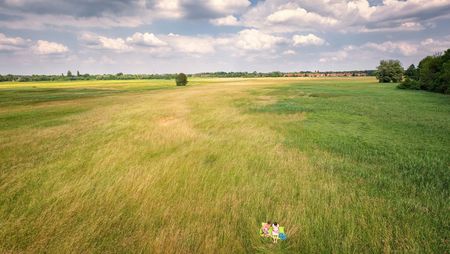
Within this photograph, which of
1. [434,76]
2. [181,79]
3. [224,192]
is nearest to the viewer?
[224,192]

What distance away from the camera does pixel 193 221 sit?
19.6 ft

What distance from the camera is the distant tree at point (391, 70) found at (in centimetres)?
8556

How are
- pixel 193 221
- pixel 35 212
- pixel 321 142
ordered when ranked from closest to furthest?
pixel 193 221 < pixel 35 212 < pixel 321 142

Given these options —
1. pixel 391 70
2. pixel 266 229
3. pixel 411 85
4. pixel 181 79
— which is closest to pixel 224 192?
pixel 266 229

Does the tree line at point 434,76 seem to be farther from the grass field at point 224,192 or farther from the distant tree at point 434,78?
the grass field at point 224,192

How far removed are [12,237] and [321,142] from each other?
1308cm

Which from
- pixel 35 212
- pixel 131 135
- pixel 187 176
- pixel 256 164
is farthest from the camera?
pixel 131 135

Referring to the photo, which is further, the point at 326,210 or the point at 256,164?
the point at 256,164

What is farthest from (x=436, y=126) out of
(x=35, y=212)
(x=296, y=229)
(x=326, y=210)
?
(x=35, y=212)

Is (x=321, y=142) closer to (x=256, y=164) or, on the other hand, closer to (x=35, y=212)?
(x=256, y=164)

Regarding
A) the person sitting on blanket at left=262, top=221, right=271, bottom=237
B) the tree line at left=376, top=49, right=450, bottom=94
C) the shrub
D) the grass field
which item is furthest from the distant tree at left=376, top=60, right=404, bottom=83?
the person sitting on blanket at left=262, top=221, right=271, bottom=237

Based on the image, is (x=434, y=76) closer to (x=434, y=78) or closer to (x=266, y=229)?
(x=434, y=78)

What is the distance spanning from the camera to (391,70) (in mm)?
85375

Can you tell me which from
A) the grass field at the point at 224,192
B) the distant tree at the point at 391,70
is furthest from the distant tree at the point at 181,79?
the grass field at the point at 224,192
